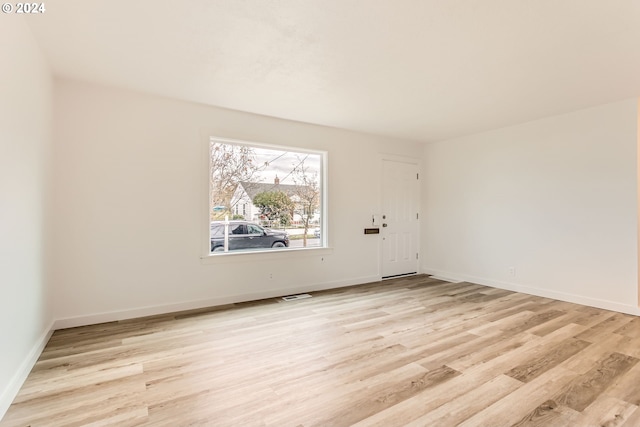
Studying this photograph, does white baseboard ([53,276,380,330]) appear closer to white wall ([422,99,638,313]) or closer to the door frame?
the door frame

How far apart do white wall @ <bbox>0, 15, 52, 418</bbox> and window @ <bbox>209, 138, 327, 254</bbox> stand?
165cm

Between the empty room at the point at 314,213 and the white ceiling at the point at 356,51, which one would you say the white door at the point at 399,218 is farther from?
the white ceiling at the point at 356,51

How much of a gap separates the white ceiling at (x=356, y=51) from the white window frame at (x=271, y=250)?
0.55m

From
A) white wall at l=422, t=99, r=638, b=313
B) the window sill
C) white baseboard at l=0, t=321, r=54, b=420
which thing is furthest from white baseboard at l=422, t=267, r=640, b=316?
white baseboard at l=0, t=321, r=54, b=420

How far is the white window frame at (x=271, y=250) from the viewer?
393cm

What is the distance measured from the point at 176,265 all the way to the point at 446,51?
351 cm

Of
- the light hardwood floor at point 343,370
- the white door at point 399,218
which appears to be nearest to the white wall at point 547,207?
the white door at point 399,218

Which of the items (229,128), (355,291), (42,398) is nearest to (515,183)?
(355,291)

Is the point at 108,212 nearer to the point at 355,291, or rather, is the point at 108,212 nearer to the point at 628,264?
the point at 355,291

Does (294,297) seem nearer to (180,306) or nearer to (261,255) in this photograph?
(261,255)

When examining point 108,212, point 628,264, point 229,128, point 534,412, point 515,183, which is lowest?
point 534,412

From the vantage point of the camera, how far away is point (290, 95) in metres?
3.55

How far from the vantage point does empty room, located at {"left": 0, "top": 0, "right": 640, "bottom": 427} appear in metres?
2.05

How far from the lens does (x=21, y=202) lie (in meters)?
2.25
